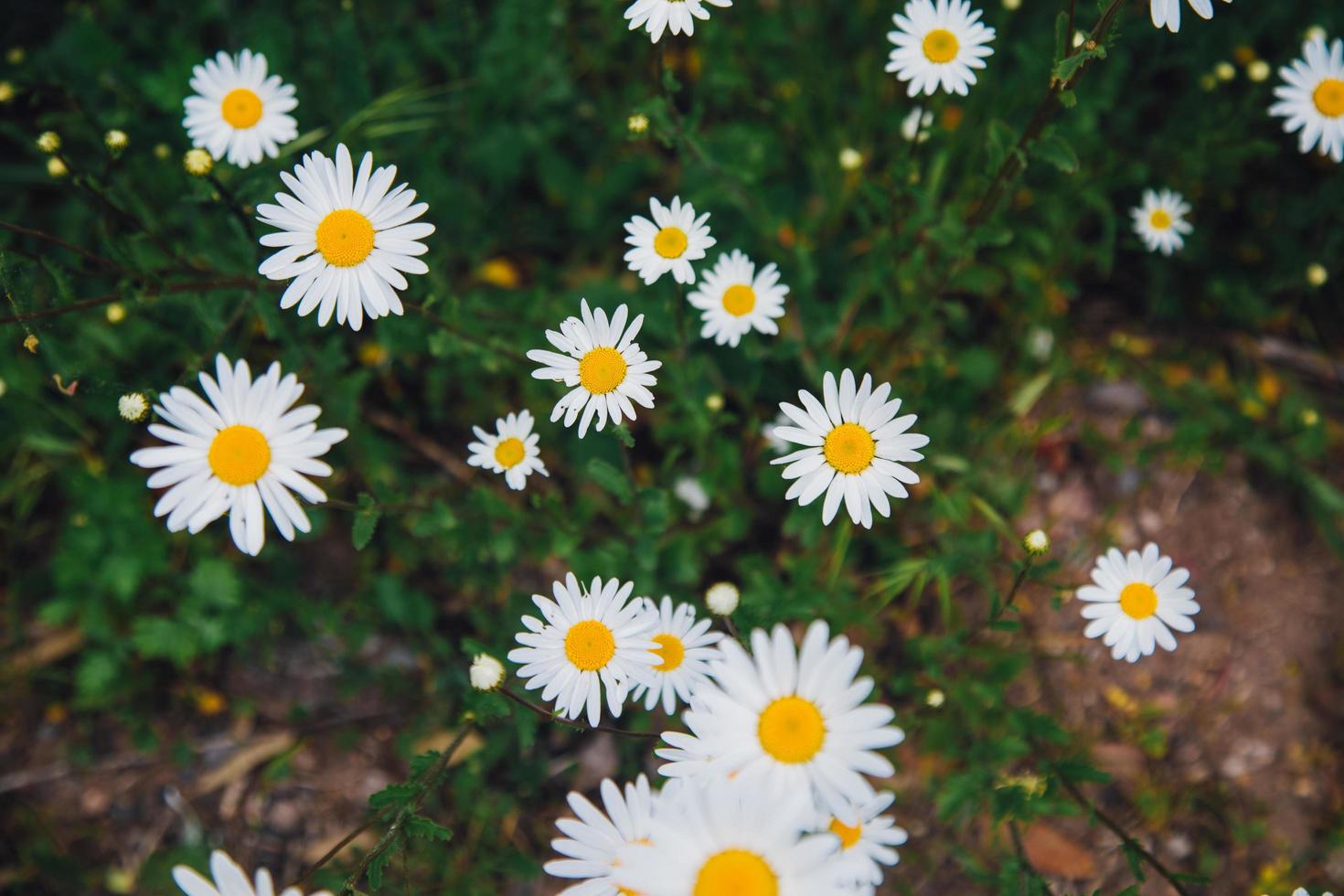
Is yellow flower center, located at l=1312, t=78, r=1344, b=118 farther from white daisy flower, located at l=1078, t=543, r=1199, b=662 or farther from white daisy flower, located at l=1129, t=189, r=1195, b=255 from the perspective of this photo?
white daisy flower, located at l=1078, t=543, r=1199, b=662

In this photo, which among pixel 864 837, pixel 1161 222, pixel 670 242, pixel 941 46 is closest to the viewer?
pixel 864 837

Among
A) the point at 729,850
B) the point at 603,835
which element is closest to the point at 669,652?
the point at 603,835

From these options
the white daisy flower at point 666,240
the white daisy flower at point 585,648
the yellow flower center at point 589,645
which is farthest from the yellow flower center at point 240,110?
the yellow flower center at point 589,645

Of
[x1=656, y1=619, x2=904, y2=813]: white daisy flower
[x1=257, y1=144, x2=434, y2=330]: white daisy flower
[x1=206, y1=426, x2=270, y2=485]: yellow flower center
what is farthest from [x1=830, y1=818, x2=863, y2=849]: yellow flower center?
[x1=257, y1=144, x2=434, y2=330]: white daisy flower

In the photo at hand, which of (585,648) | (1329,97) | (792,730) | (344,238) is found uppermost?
(1329,97)

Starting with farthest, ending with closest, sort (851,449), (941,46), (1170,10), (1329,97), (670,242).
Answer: (1329,97) → (941,46) → (670,242) → (851,449) → (1170,10)

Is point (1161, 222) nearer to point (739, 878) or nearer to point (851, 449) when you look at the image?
point (851, 449)
